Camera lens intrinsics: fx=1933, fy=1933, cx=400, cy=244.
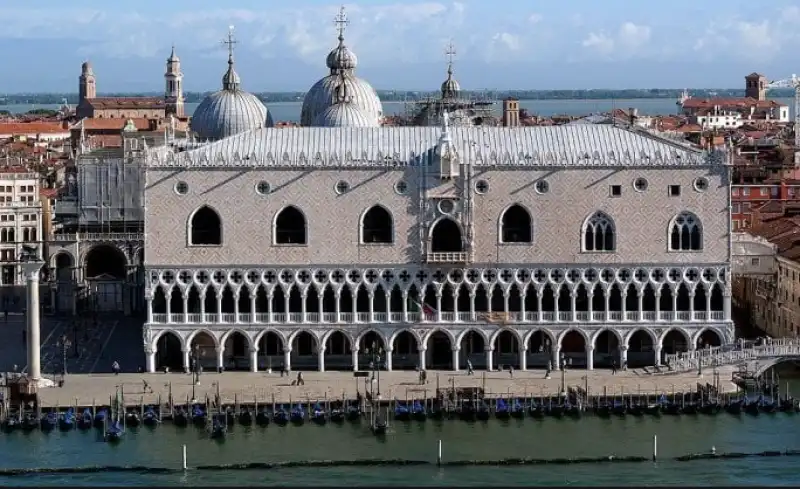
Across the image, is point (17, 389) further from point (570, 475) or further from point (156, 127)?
point (156, 127)

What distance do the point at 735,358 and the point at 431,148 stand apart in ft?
36.4

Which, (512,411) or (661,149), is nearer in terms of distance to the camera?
(512,411)

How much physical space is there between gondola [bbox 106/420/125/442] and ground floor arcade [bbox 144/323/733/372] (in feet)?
22.7

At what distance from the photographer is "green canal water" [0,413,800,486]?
153 feet

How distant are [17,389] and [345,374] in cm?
976

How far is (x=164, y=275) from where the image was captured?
58.1m

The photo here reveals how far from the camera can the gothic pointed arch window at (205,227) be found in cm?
5819

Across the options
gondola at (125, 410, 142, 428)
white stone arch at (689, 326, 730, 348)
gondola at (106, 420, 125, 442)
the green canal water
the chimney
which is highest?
the chimney

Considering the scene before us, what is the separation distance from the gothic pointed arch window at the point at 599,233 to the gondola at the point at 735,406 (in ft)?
21.8

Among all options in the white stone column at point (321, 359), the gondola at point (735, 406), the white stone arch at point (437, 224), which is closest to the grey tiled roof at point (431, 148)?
the white stone arch at point (437, 224)

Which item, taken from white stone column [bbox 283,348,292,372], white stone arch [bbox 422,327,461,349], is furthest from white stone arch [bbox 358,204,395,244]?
white stone column [bbox 283,348,292,372]

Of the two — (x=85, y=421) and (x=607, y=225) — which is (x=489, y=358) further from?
(x=85, y=421)

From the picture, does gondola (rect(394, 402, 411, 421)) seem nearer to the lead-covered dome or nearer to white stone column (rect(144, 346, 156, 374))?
white stone column (rect(144, 346, 156, 374))

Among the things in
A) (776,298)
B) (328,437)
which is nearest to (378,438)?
(328,437)
